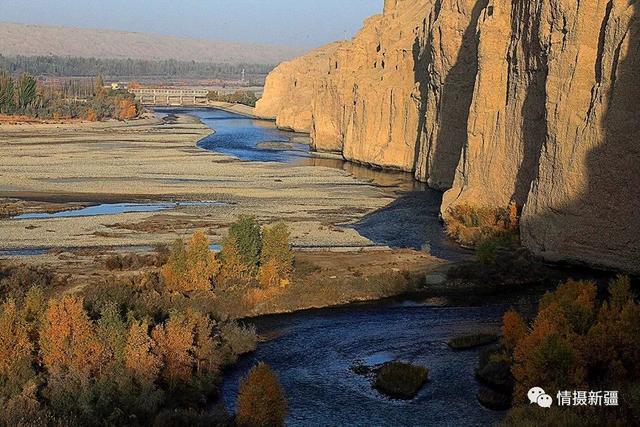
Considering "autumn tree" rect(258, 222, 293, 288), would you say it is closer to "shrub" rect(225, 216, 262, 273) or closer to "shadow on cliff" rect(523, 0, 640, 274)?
"shrub" rect(225, 216, 262, 273)

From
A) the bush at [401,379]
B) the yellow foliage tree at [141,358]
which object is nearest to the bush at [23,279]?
the yellow foliage tree at [141,358]

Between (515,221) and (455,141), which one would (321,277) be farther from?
(455,141)

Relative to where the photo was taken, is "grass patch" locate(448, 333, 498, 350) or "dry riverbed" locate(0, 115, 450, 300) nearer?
"grass patch" locate(448, 333, 498, 350)

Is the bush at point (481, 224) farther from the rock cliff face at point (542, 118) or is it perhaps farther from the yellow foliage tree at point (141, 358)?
the yellow foliage tree at point (141, 358)

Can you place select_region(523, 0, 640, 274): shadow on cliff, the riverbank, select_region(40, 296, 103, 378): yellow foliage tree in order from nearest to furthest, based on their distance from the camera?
select_region(40, 296, 103, 378): yellow foliage tree → select_region(523, 0, 640, 274): shadow on cliff → the riverbank

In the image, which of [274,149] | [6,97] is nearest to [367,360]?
[274,149]

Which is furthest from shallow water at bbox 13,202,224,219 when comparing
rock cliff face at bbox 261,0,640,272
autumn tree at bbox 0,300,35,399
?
autumn tree at bbox 0,300,35,399

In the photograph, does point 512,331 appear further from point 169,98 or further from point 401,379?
point 169,98
